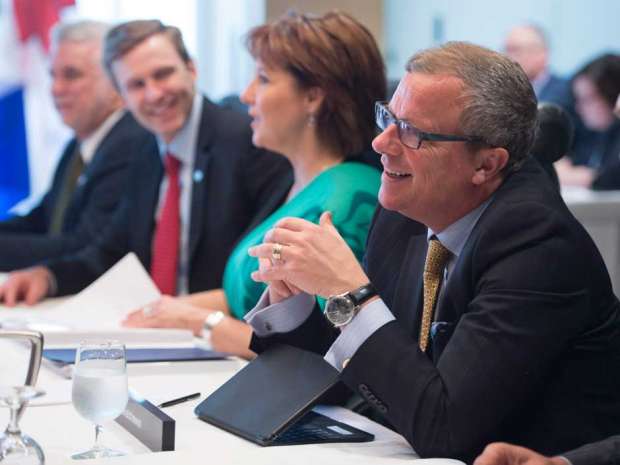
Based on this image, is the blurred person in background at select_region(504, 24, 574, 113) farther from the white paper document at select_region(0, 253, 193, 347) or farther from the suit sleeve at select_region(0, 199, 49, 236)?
the white paper document at select_region(0, 253, 193, 347)

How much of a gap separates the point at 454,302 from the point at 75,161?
2462mm

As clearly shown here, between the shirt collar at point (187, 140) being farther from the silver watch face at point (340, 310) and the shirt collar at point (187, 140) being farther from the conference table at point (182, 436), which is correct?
the silver watch face at point (340, 310)

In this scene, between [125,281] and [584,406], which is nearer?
[584,406]

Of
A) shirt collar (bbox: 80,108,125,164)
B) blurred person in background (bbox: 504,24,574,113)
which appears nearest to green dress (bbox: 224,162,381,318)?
shirt collar (bbox: 80,108,125,164)

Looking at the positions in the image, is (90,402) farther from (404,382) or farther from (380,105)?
(380,105)

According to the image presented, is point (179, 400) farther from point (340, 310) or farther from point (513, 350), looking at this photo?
point (513, 350)

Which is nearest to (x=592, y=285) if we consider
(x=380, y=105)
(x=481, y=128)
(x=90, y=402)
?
(x=481, y=128)

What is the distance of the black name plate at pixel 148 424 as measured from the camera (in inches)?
59.9

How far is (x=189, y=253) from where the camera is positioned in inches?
121

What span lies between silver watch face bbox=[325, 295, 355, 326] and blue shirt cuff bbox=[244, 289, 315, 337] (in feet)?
0.95

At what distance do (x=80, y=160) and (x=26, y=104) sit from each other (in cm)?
151

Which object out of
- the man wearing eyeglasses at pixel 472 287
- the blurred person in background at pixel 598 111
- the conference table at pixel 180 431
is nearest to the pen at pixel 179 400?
the conference table at pixel 180 431

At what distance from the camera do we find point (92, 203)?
11.5 feet

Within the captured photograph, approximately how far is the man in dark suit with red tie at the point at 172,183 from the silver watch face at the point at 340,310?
132cm
